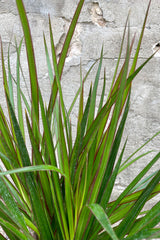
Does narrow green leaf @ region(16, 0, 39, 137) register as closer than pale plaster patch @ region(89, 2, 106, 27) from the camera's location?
Yes

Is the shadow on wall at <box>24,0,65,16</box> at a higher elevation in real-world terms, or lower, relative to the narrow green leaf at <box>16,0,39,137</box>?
higher

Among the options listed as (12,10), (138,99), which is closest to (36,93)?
(138,99)

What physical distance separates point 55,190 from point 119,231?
14cm

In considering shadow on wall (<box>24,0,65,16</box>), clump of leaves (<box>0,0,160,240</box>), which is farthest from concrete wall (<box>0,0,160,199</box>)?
clump of leaves (<box>0,0,160,240</box>)

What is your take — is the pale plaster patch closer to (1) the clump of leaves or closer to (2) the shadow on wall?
(2) the shadow on wall

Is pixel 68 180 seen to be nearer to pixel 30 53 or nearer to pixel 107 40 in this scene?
pixel 30 53

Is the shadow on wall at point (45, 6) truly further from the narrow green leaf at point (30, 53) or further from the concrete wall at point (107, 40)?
the narrow green leaf at point (30, 53)

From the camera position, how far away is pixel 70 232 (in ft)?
1.67

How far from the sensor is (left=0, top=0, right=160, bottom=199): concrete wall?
1.21 metres

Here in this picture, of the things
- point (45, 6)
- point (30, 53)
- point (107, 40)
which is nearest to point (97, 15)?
point (107, 40)

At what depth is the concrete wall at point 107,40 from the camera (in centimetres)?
121

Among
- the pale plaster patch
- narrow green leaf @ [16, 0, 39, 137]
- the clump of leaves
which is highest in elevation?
the pale plaster patch

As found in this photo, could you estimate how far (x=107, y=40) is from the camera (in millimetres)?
1234

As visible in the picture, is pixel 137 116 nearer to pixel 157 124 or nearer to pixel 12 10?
pixel 157 124
